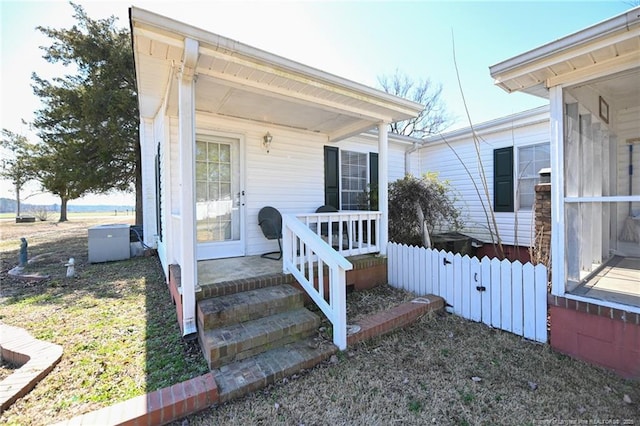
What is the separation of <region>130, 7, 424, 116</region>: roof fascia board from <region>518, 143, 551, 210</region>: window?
3.83m

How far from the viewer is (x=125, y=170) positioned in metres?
11.2

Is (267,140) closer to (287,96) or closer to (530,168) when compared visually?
(287,96)

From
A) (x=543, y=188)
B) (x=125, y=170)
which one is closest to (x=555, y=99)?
(x=543, y=188)

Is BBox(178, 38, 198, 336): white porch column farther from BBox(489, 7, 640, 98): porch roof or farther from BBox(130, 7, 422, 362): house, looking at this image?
BBox(489, 7, 640, 98): porch roof

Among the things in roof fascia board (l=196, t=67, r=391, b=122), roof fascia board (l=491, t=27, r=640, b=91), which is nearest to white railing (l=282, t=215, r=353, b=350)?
roof fascia board (l=196, t=67, r=391, b=122)

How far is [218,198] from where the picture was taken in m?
4.71

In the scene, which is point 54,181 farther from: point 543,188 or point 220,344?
point 543,188

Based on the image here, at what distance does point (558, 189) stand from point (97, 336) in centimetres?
484

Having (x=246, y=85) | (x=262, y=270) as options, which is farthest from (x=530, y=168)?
(x=246, y=85)

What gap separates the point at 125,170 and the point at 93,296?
880 centimetres

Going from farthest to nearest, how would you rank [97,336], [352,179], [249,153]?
[352,179], [249,153], [97,336]

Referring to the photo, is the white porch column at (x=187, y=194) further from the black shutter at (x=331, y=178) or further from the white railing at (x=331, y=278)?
the black shutter at (x=331, y=178)

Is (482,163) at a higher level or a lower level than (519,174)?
higher

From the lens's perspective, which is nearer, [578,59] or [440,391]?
[440,391]
